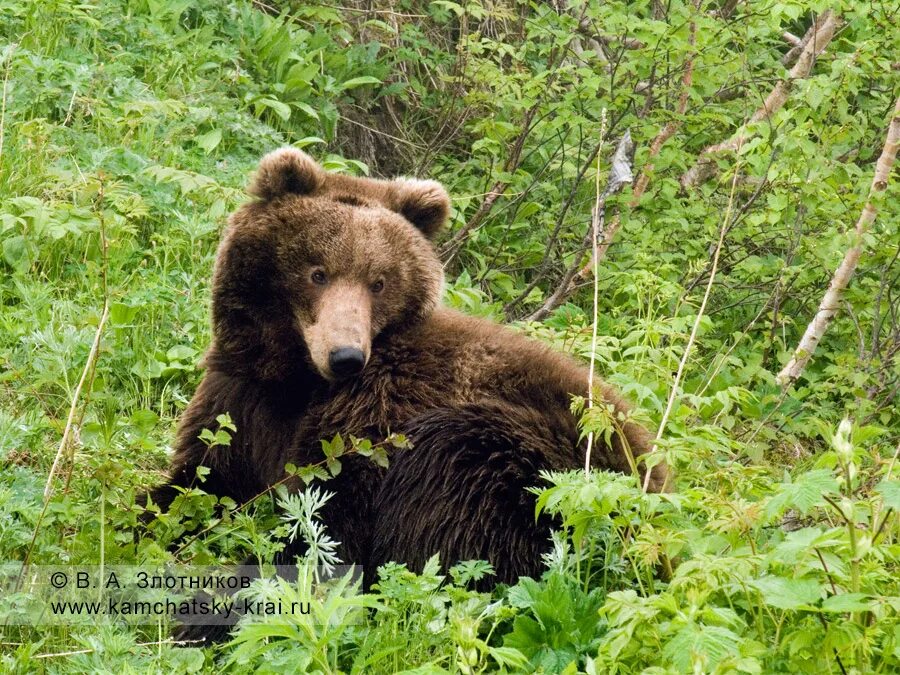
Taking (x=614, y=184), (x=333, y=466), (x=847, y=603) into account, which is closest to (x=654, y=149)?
(x=614, y=184)

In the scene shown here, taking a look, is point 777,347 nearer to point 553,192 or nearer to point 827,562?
point 553,192

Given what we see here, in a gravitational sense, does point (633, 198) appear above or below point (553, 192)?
above

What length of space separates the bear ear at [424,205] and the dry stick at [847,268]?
1998 mm

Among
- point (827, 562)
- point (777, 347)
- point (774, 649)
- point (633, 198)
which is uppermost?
point (827, 562)

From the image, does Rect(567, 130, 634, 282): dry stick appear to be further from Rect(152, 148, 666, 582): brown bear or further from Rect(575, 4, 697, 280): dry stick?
Rect(152, 148, 666, 582): brown bear

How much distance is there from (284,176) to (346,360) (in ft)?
3.10

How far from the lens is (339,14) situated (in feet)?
29.6

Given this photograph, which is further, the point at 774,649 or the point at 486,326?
the point at 486,326

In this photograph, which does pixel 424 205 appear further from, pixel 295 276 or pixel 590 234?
pixel 590 234

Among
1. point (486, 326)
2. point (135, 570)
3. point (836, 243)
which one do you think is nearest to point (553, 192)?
point (836, 243)

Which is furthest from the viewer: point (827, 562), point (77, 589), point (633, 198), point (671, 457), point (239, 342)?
point (633, 198)

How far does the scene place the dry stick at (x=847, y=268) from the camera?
218 inches

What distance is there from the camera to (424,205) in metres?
5.12

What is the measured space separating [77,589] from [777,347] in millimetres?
4942
